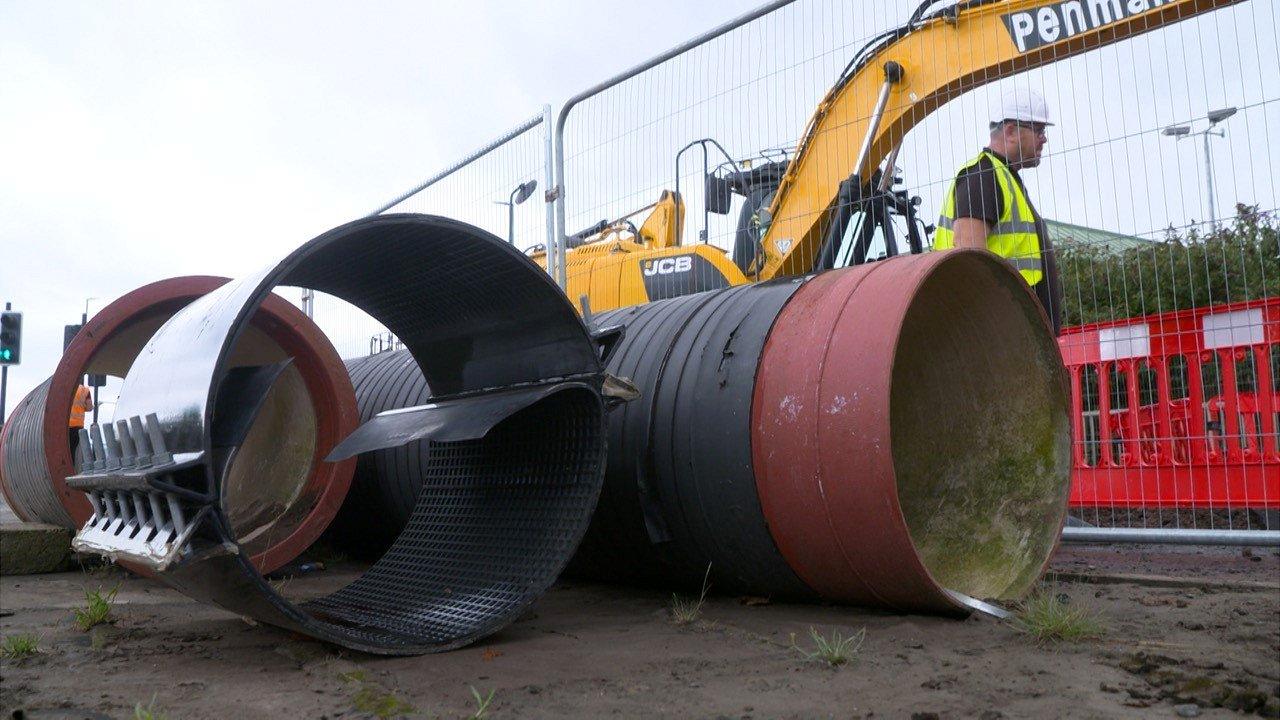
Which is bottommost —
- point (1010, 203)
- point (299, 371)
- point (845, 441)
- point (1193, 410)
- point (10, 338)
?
point (845, 441)

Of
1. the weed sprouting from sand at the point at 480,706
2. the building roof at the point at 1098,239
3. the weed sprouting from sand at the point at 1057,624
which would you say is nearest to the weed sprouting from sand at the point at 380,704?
the weed sprouting from sand at the point at 480,706

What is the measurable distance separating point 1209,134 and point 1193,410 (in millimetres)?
2703

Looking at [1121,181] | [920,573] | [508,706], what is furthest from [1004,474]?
[508,706]

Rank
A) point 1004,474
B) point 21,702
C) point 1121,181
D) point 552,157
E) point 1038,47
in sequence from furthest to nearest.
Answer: point 552,157
point 1038,47
point 1121,181
point 1004,474
point 21,702

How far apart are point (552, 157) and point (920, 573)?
178 inches

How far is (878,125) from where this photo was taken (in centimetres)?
658

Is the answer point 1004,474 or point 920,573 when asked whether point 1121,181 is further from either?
point 920,573

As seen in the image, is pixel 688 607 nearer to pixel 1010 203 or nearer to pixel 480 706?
pixel 480 706

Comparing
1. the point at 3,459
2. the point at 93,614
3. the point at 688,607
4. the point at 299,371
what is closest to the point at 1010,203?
the point at 688,607

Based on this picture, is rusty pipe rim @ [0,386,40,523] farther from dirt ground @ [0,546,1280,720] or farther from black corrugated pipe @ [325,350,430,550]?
dirt ground @ [0,546,1280,720]

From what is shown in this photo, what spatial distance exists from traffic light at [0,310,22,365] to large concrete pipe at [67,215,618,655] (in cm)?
1548

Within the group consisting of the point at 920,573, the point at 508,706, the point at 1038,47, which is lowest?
the point at 508,706

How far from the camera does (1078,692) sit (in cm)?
262

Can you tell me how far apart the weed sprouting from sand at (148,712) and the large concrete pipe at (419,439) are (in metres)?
0.37
